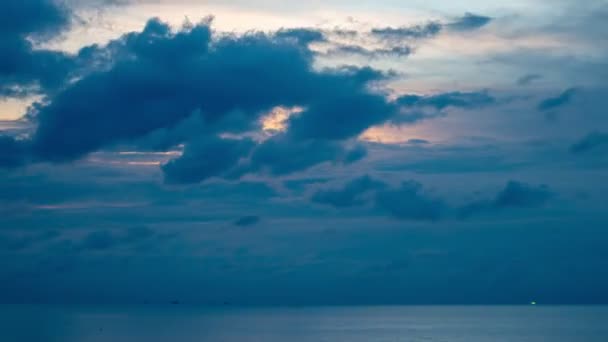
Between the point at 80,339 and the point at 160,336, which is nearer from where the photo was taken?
the point at 80,339

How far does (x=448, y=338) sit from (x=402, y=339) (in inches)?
490

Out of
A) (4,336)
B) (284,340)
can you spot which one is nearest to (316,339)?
(284,340)

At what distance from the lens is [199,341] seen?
18025cm

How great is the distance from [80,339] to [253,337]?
3971cm

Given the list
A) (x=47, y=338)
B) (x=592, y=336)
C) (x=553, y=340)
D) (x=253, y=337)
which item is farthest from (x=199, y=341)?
(x=592, y=336)

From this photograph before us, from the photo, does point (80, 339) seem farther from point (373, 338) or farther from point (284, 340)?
point (373, 338)

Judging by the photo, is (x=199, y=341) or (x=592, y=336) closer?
(x=199, y=341)

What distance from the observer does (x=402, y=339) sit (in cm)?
18812

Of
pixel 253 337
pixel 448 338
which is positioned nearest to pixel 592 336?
pixel 448 338

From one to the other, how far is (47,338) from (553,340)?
Answer: 11668 centimetres

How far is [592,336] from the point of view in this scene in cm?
19900

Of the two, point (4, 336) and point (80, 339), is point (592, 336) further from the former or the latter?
point (4, 336)

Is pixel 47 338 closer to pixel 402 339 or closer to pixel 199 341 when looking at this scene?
pixel 199 341

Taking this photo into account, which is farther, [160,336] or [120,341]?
[160,336]
